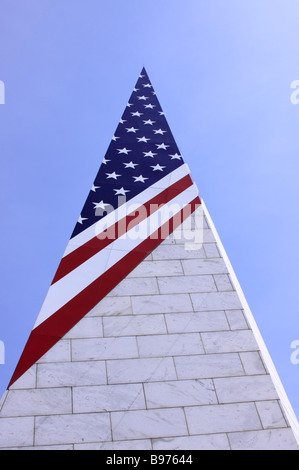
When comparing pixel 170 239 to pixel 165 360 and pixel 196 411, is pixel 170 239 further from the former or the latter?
pixel 196 411

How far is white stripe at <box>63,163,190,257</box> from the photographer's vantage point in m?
13.6


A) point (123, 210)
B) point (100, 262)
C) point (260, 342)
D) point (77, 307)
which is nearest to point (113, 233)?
point (123, 210)

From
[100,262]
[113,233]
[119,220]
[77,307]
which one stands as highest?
[119,220]

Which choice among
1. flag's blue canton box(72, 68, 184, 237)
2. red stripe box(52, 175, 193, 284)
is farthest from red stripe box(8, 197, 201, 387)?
flag's blue canton box(72, 68, 184, 237)

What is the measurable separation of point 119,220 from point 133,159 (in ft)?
13.1

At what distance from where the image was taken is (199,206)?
15.2 metres

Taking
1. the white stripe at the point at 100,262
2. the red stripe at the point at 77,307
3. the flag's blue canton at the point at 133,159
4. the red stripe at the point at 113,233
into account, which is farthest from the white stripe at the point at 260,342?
the flag's blue canton at the point at 133,159

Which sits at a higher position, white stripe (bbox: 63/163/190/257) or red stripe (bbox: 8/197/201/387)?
white stripe (bbox: 63/163/190/257)

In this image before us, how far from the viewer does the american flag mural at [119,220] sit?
449 inches

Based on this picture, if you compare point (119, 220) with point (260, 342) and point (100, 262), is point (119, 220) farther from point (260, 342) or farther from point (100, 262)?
point (260, 342)

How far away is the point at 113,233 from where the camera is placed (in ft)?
45.6

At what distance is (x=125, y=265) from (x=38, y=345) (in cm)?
322

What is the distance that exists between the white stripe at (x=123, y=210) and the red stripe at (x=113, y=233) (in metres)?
0.14

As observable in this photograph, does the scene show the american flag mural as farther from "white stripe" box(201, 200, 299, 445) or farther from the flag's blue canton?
"white stripe" box(201, 200, 299, 445)
